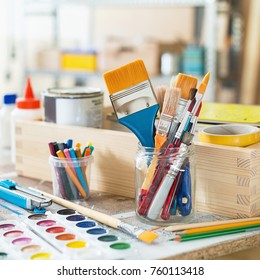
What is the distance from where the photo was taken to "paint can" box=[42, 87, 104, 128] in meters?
0.97

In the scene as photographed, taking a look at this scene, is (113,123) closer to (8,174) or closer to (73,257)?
(8,174)

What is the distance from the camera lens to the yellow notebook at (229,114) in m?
0.91

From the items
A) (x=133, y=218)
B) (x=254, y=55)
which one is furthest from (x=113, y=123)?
(x=254, y=55)

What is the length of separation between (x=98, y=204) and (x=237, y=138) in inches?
9.3

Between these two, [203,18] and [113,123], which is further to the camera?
[203,18]

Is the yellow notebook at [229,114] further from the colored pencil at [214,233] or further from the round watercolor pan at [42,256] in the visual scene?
the round watercolor pan at [42,256]

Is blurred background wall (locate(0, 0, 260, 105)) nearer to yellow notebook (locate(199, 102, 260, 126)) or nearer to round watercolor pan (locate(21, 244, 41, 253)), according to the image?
yellow notebook (locate(199, 102, 260, 126))

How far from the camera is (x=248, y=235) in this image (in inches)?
28.6

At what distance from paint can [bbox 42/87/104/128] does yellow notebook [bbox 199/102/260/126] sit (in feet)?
0.61

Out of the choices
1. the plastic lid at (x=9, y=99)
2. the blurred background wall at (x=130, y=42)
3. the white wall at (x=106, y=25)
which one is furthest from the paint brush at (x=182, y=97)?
the white wall at (x=106, y=25)

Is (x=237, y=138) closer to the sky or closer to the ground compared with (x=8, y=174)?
closer to the sky

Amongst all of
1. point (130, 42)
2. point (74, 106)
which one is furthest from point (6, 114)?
point (130, 42)

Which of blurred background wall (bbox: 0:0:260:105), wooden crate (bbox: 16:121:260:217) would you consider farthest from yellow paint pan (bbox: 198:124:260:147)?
blurred background wall (bbox: 0:0:260:105)
